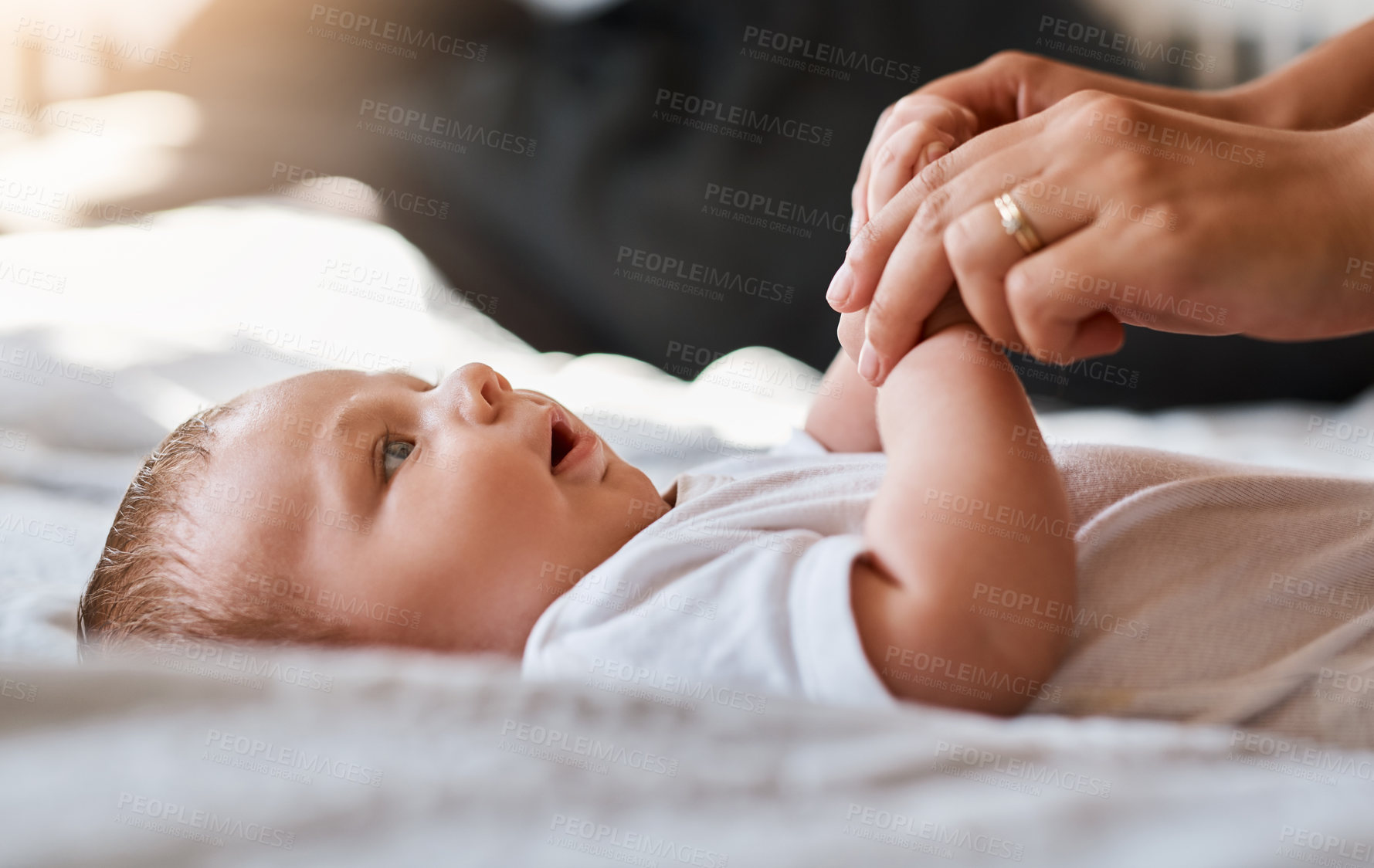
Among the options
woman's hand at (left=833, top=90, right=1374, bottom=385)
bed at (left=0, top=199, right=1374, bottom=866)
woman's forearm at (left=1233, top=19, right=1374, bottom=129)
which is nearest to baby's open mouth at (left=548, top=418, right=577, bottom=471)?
bed at (left=0, top=199, right=1374, bottom=866)

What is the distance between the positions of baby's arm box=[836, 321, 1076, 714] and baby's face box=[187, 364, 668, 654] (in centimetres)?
27

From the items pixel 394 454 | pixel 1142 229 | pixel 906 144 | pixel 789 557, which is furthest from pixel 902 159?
pixel 394 454

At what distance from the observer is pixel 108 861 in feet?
1.32

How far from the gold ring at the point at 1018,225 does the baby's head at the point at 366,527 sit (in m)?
0.42

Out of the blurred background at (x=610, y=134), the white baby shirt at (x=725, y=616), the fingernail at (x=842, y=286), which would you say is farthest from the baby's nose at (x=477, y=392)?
the blurred background at (x=610, y=134)

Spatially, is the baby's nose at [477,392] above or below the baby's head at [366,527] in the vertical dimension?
above

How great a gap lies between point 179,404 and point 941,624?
1.17 meters

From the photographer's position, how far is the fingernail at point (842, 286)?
764 mm

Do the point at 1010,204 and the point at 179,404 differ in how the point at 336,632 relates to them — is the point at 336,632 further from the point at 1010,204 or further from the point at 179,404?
the point at 179,404

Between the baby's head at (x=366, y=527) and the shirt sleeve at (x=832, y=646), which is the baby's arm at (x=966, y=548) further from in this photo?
the baby's head at (x=366, y=527)

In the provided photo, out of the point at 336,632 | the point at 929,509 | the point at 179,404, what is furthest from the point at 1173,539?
the point at 179,404

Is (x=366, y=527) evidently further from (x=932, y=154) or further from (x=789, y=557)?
(x=932, y=154)

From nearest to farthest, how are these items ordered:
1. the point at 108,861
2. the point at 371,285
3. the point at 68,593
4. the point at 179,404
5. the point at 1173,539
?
the point at 108,861 → the point at 1173,539 → the point at 68,593 → the point at 179,404 → the point at 371,285

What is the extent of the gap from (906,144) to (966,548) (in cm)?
35
